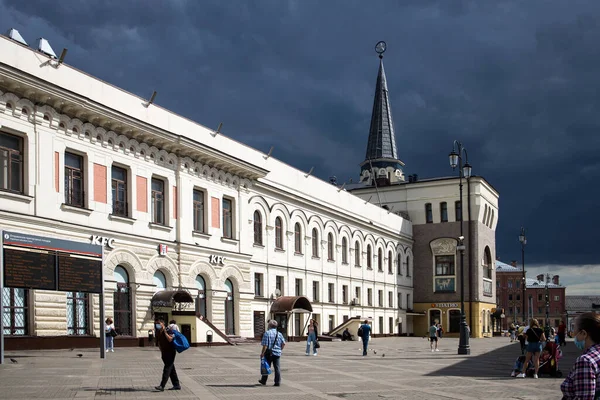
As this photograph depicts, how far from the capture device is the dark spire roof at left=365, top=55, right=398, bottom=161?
336 ft

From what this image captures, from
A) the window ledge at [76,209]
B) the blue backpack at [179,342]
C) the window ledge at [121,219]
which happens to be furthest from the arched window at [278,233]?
the blue backpack at [179,342]

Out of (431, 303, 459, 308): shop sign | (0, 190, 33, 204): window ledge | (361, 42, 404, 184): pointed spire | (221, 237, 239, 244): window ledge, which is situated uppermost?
(361, 42, 404, 184): pointed spire

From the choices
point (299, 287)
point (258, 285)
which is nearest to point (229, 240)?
point (258, 285)

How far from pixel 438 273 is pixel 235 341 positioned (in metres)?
37.3

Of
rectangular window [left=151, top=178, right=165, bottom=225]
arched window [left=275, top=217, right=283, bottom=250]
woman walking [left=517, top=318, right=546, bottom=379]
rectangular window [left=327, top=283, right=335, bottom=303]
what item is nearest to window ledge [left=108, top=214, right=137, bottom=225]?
rectangular window [left=151, top=178, right=165, bottom=225]

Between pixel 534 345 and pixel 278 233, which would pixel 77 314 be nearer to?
pixel 534 345

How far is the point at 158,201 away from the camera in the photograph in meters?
34.3

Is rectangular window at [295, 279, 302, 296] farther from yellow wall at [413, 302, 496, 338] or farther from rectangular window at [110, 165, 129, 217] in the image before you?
yellow wall at [413, 302, 496, 338]

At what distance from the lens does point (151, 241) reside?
107 feet

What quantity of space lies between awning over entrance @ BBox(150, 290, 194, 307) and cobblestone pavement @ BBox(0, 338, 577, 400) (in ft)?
18.4

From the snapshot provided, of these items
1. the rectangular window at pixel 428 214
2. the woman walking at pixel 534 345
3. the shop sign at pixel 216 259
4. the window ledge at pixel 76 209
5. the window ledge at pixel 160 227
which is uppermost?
the rectangular window at pixel 428 214

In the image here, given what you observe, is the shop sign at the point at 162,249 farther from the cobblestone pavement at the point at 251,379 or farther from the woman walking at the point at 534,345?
the woman walking at the point at 534,345

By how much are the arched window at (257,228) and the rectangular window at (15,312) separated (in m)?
18.5

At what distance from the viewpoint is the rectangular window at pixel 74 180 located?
28.6m
